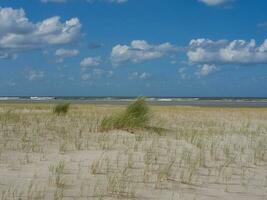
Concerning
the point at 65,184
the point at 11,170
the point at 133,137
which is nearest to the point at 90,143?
the point at 133,137

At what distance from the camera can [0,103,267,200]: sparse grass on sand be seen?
7605 millimetres

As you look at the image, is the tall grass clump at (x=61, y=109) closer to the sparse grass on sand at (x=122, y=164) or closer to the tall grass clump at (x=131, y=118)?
the tall grass clump at (x=131, y=118)

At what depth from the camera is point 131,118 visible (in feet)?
52.6

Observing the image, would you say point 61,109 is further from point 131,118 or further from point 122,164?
point 122,164

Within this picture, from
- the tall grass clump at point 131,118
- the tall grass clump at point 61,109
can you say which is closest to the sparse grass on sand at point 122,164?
the tall grass clump at point 131,118

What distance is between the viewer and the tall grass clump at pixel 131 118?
51.0ft

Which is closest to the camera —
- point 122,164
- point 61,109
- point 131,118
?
point 122,164

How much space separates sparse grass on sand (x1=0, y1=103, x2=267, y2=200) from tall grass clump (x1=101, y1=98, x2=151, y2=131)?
0.06m

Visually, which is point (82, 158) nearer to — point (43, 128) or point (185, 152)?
point (185, 152)

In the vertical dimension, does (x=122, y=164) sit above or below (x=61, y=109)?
below

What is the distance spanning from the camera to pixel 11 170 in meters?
8.62

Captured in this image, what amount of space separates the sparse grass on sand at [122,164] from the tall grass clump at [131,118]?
0.18 feet

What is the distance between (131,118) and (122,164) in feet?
20.9

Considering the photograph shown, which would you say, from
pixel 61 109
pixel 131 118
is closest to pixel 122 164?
pixel 131 118
